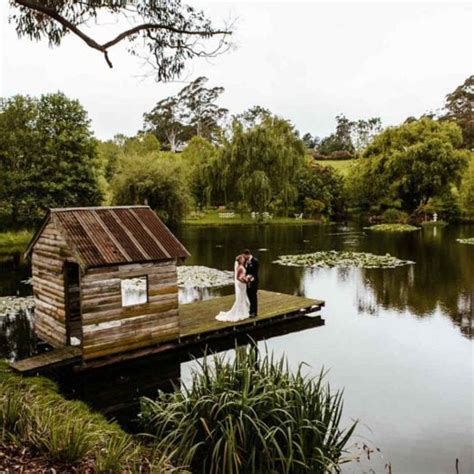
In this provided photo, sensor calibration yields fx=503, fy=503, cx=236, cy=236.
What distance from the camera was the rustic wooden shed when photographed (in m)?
10.5

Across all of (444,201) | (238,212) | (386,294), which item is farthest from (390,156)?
(386,294)

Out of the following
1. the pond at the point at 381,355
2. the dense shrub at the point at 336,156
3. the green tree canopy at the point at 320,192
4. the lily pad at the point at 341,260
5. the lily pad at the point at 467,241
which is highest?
the dense shrub at the point at 336,156

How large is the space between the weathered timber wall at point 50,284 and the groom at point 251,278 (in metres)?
4.77

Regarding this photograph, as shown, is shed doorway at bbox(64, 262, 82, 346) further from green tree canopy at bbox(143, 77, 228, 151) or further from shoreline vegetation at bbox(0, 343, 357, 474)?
green tree canopy at bbox(143, 77, 228, 151)

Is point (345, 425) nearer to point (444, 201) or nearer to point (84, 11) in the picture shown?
point (84, 11)

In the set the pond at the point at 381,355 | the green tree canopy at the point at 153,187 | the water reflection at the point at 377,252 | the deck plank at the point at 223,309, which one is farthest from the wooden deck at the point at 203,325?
the green tree canopy at the point at 153,187

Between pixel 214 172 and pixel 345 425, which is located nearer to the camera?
pixel 345 425

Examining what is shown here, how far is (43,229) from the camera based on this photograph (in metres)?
11.9

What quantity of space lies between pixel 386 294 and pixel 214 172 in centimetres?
2682

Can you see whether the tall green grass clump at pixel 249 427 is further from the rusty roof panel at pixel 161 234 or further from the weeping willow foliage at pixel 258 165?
the weeping willow foliage at pixel 258 165

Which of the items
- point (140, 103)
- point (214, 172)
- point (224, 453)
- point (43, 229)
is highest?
point (140, 103)

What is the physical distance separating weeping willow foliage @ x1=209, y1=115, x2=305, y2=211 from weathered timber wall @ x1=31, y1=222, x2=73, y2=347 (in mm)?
29273

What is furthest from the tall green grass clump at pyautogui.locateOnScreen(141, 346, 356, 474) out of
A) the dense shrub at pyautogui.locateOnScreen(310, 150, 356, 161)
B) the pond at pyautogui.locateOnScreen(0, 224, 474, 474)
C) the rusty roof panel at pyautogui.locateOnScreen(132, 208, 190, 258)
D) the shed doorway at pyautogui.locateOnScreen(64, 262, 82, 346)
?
the dense shrub at pyautogui.locateOnScreen(310, 150, 356, 161)

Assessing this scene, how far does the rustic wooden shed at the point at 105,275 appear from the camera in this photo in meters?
10.5
